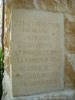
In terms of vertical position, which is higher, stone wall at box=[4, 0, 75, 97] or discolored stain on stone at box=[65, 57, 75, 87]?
stone wall at box=[4, 0, 75, 97]

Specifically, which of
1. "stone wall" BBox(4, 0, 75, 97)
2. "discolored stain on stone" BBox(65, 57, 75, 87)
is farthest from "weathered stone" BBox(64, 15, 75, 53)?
"discolored stain on stone" BBox(65, 57, 75, 87)

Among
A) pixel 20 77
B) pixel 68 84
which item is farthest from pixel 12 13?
pixel 68 84

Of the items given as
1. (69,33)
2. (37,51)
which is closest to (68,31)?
(69,33)

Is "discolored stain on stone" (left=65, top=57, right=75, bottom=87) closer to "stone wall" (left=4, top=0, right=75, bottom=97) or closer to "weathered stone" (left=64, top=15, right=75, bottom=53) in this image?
"stone wall" (left=4, top=0, right=75, bottom=97)

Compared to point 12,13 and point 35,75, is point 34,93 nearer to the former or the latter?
point 35,75

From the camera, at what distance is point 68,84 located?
3020 mm

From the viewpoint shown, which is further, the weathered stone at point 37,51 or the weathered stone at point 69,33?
the weathered stone at point 69,33

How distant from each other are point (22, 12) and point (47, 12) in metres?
0.40

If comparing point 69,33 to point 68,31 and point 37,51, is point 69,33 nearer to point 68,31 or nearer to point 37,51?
point 68,31

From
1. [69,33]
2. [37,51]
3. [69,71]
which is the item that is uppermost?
[69,33]

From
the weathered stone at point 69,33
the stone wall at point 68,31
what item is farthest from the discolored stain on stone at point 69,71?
the weathered stone at point 69,33

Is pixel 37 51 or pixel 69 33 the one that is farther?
pixel 69 33

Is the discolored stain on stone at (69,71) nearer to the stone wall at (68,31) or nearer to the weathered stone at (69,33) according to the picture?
the stone wall at (68,31)

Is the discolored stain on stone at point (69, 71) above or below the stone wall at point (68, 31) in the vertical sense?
below
